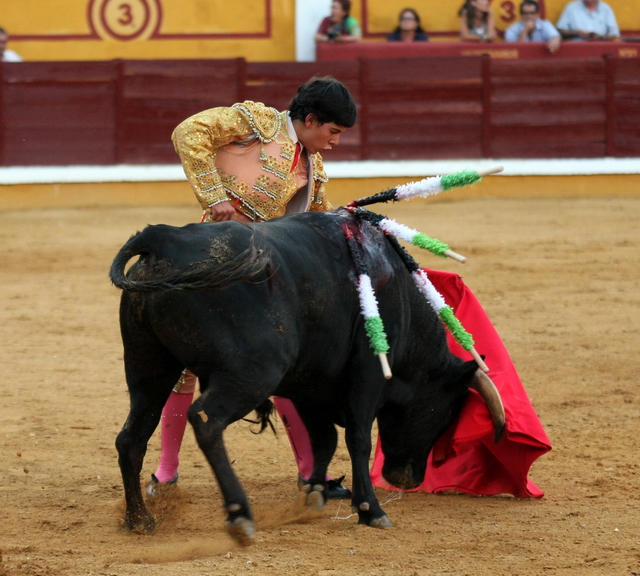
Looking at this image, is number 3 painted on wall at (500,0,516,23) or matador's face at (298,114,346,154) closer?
matador's face at (298,114,346,154)

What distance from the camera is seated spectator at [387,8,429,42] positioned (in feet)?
33.0

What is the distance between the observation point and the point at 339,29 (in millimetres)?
9992

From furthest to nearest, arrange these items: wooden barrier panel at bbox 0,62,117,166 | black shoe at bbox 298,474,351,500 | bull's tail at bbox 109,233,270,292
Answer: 1. wooden barrier panel at bbox 0,62,117,166
2. black shoe at bbox 298,474,351,500
3. bull's tail at bbox 109,233,270,292

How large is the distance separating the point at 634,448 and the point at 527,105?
686 cm

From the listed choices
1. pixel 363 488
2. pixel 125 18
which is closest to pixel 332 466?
pixel 363 488

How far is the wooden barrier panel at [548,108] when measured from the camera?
32.0ft

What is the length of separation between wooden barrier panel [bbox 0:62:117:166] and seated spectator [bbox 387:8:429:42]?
2.71 metres

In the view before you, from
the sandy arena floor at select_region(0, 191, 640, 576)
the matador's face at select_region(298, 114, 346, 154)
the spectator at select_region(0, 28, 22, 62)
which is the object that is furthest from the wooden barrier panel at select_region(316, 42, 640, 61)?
the matador's face at select_region(298, 114, 346, 154)

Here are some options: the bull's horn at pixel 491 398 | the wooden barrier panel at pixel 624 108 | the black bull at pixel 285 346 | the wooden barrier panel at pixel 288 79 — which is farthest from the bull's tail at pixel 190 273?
the wooden barrier panel at pixel 624 108

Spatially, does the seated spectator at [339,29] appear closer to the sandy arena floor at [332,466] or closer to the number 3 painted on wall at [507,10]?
the number 3 painted on wall at [507,10]

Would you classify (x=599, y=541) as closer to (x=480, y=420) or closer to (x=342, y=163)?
(x=480, y=420)

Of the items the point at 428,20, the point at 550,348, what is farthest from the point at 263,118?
the point at 428,20

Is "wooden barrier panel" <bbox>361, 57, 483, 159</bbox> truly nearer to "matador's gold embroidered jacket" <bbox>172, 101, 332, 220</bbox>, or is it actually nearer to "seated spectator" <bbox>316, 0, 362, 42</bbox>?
"seated spectator" <bbox>316, 0, 362, 42</bbox>

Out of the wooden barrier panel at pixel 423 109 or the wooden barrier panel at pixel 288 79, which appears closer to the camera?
the wooden barrier panel at pixel 288 79
